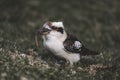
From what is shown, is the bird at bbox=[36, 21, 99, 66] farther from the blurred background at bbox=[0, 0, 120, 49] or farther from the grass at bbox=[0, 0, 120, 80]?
the blurred background at bbox=[0, 0, 120, 49]

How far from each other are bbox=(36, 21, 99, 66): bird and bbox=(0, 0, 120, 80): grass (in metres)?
0.38

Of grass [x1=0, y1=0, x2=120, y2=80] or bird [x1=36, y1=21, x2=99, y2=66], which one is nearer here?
grass [x1=0, y1=0, x2=120, y2=80]

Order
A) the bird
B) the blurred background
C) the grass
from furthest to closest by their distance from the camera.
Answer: the blurred background < the bird < the grass

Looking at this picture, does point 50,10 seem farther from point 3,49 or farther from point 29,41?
point 3,49

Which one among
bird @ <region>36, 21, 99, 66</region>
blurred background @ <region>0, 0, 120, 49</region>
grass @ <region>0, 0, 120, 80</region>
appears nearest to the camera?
grass @ <region>0, 0, 120, 80</region>

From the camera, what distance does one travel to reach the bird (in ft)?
50.6

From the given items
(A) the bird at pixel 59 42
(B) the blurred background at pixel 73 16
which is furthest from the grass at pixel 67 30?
(A) the bird at pixel 59 42

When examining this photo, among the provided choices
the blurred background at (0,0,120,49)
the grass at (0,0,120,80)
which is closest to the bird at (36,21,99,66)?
the grass at (0,0,120,80)

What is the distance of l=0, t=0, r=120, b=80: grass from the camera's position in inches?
571

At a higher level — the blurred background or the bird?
the blurred background

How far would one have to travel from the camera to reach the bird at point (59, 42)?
50.6 ft

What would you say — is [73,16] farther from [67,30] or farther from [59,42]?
[59,42]

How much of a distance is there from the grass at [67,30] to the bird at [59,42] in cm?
38

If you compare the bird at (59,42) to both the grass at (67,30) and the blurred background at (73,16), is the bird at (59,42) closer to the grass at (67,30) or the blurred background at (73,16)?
the grass at (67,30)
